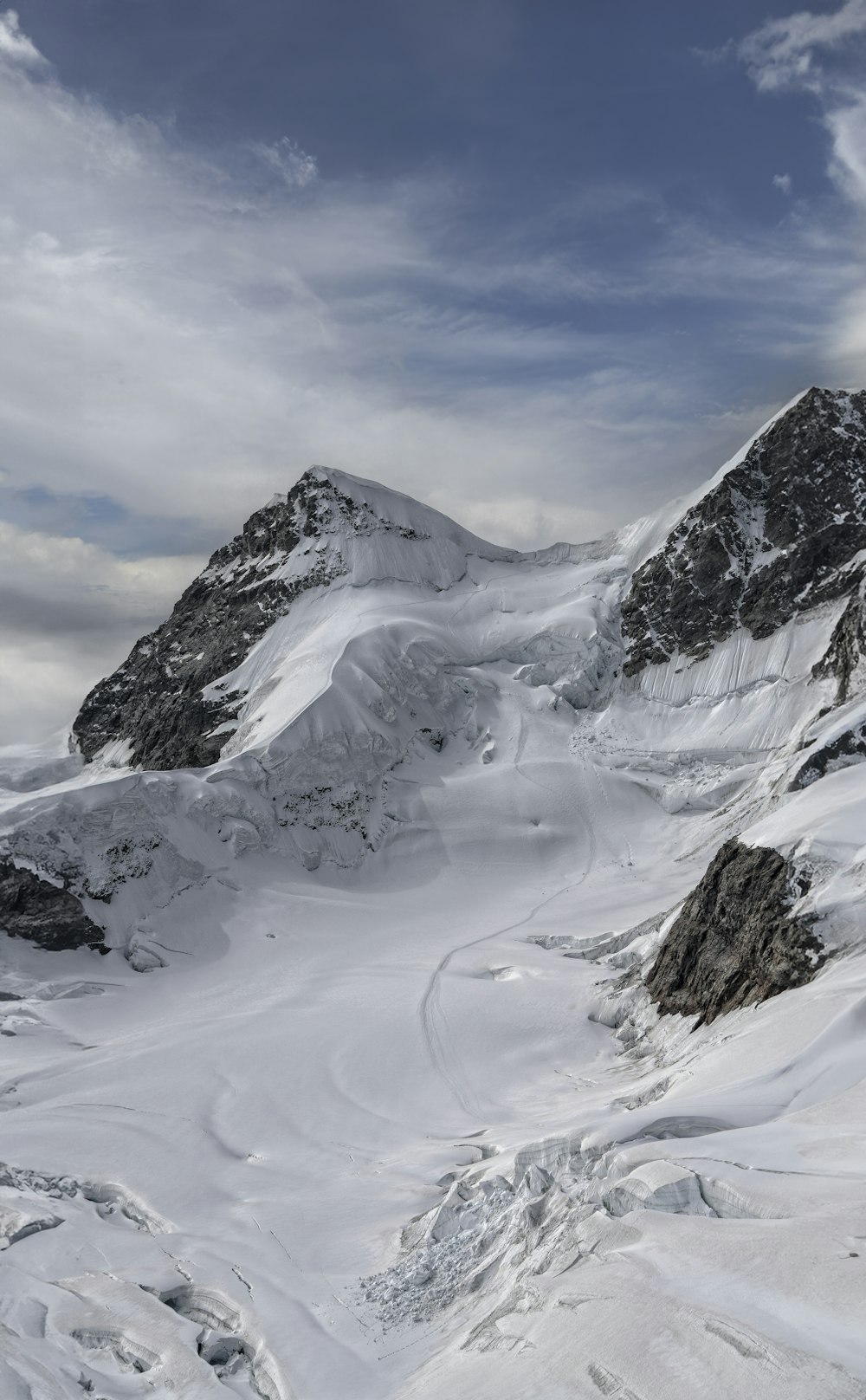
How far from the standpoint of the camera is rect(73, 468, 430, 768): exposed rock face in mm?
73062

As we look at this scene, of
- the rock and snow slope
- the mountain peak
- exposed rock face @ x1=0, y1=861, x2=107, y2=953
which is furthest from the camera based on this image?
the mountain peak

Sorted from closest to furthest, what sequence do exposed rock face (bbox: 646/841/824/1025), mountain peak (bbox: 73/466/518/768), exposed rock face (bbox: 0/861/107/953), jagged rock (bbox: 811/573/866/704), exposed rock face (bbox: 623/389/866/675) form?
exposed rock face (bbox: 646/841/824/1025) → jagged rock (bbox: 811/573/866/704) → exposed rock face (bbox: 0/861/107/953) → exposed rock face (bbox: 623/389/866/675) → mountain peak (bbox: 73/466/518/768)

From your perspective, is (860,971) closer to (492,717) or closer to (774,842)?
(774,842)

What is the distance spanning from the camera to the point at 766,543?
243 ft

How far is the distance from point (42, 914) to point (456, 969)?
725 inches

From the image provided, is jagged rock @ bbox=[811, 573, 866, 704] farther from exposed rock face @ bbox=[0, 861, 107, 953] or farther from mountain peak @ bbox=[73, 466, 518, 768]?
mountain peak @ bbox=[73, 466, 518, 768]

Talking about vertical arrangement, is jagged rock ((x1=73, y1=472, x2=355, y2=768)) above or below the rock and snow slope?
above

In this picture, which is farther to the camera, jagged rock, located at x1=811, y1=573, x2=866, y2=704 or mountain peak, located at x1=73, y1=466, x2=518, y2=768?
mountain peak, located at x1=73, y1=466, x2=518, y2=768

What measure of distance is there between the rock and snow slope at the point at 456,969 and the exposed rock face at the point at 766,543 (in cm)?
27

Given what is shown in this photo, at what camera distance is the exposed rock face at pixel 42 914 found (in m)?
45.9

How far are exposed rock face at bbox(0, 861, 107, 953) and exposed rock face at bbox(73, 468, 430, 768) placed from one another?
72.0 feet

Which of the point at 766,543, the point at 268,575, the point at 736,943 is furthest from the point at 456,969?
the point at 268,575

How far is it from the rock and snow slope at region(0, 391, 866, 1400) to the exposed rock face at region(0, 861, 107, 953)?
0.15 meters

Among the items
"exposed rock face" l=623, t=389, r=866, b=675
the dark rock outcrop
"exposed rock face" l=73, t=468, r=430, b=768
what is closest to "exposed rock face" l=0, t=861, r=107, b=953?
"exposed rock face" l=73, t=468, r=430, b=768
